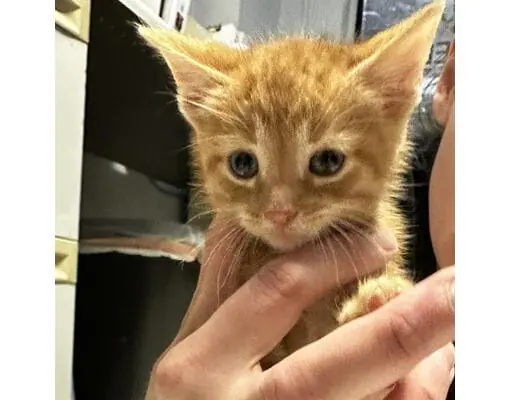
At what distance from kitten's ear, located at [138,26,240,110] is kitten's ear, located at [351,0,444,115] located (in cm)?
17

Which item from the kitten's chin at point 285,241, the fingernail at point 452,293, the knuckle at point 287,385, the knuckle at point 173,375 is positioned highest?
the kitten's chin at point 285,241

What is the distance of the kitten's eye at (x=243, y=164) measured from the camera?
0.82 meters

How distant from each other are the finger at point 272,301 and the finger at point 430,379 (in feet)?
0.42

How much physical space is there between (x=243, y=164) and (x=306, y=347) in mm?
226

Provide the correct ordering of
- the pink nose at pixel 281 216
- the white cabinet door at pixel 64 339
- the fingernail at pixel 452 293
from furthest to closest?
the white cabinet door at pixel 64 339 < the pink nose at pixel 281 216 < the fingernail at pixel 452 293

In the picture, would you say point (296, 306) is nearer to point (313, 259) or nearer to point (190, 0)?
point (313, 259)

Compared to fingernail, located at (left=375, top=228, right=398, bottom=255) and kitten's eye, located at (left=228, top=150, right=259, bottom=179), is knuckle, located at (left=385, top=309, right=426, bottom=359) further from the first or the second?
kitten's eye, located at (left=228, top=150, right=259, bottom=179)

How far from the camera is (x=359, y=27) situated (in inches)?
32.4

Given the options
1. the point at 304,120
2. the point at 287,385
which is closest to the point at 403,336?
the point at 287,385

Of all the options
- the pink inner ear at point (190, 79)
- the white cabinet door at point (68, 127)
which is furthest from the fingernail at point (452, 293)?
the white cabinet door at point (68, 127)

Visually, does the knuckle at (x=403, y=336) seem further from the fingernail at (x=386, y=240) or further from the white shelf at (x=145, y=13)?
the white shelf at (x=145, y=13)
